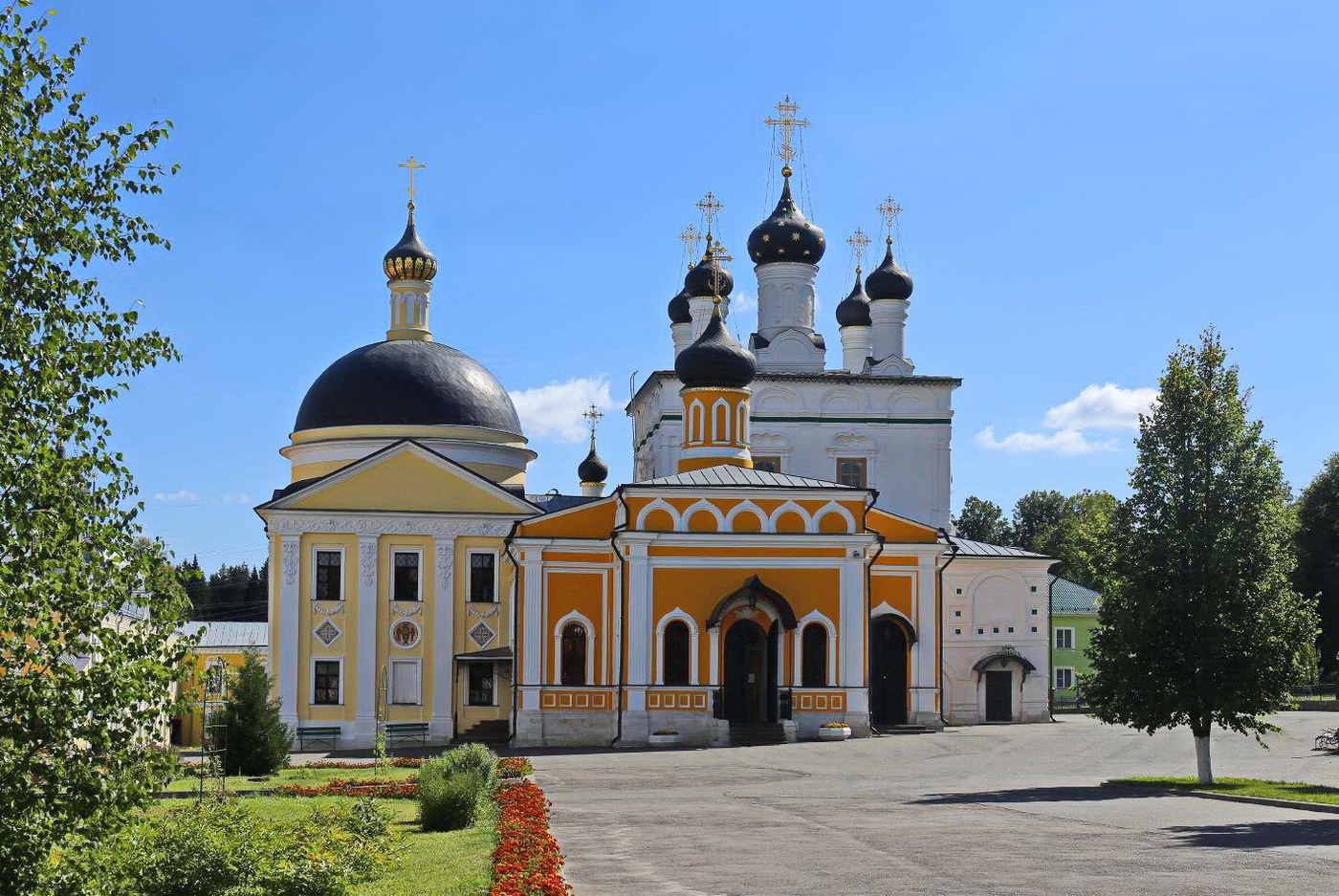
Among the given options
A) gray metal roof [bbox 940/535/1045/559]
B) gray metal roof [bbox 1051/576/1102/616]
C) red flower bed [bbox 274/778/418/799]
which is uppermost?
gray metal roof [bbox 940/535/1045/559]

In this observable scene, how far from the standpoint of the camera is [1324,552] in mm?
55062

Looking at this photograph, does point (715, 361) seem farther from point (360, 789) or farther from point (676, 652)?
point (360, 789)

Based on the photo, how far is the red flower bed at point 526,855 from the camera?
34.9 feet

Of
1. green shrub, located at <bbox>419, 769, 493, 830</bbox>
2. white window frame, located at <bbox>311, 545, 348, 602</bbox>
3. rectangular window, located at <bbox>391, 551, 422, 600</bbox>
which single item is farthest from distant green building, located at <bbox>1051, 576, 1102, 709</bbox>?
green shrub, located at <bbox>419, 769, 493, 830</bbox>

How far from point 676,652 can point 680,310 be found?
22564 millimetres

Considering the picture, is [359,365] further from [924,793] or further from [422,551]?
[924,793]

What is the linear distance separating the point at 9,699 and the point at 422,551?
1154 inches

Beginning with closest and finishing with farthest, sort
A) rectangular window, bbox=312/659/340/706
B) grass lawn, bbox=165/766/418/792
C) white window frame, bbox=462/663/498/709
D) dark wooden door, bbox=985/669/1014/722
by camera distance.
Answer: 1. grass lawn, bbox=165/766/418/792
2. rectangular window, bbox=312/659/340/706
3. white window frame, bbox=462/663/498/709
4. dark wooden door, bbox=985/669/1014/722

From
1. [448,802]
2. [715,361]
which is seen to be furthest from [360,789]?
[715,361]

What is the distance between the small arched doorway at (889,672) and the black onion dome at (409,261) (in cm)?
1732

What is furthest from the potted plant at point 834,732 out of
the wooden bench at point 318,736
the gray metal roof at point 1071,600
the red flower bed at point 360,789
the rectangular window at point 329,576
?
the gray metal roof at point 1071,600

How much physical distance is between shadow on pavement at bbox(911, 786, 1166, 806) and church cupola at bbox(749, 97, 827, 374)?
2866 centimetres

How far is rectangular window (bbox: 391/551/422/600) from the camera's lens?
121 ft

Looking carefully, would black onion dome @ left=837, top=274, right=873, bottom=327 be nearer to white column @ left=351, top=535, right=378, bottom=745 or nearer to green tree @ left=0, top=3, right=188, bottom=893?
white column @ left=351, top=535, right=378, bottom=745
